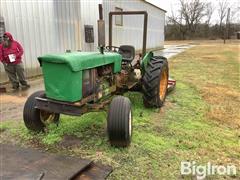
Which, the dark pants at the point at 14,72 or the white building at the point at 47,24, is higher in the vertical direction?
the white building at the point at 47,24

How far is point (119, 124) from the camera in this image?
3582 millimetres

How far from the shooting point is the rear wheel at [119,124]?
3.59 m

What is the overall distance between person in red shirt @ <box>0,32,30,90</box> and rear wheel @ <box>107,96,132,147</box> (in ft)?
15.3

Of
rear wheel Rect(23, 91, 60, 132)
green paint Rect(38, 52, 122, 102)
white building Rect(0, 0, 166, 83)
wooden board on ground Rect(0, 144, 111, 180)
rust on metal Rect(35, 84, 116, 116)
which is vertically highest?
white building Rect(0, 0, 166, 83)

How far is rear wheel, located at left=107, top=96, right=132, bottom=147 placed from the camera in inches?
141

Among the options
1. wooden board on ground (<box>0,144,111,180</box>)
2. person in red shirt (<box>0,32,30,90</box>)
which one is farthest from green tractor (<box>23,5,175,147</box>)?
person in red shirt (<box>0,32,30,90</box>)

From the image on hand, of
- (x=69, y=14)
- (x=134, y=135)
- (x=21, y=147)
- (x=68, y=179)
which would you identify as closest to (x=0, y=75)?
(x=69, y=14)

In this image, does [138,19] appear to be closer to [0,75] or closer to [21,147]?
[0,75]

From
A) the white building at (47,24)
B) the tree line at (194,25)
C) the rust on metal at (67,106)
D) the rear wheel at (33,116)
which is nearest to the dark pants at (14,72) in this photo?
the white building at (47,24)

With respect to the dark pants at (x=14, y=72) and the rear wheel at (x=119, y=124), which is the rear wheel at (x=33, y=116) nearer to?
the rear wheel at (x=119, y=124)

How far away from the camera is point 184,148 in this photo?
380cm

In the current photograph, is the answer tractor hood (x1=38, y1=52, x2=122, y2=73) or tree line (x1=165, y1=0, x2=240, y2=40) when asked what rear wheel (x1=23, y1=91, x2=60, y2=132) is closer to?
tractor hood (x1=38, y1=52, x2=122, y2=73)

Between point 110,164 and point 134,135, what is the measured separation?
0.86 m

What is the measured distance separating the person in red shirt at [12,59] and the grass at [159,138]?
3.03 m
